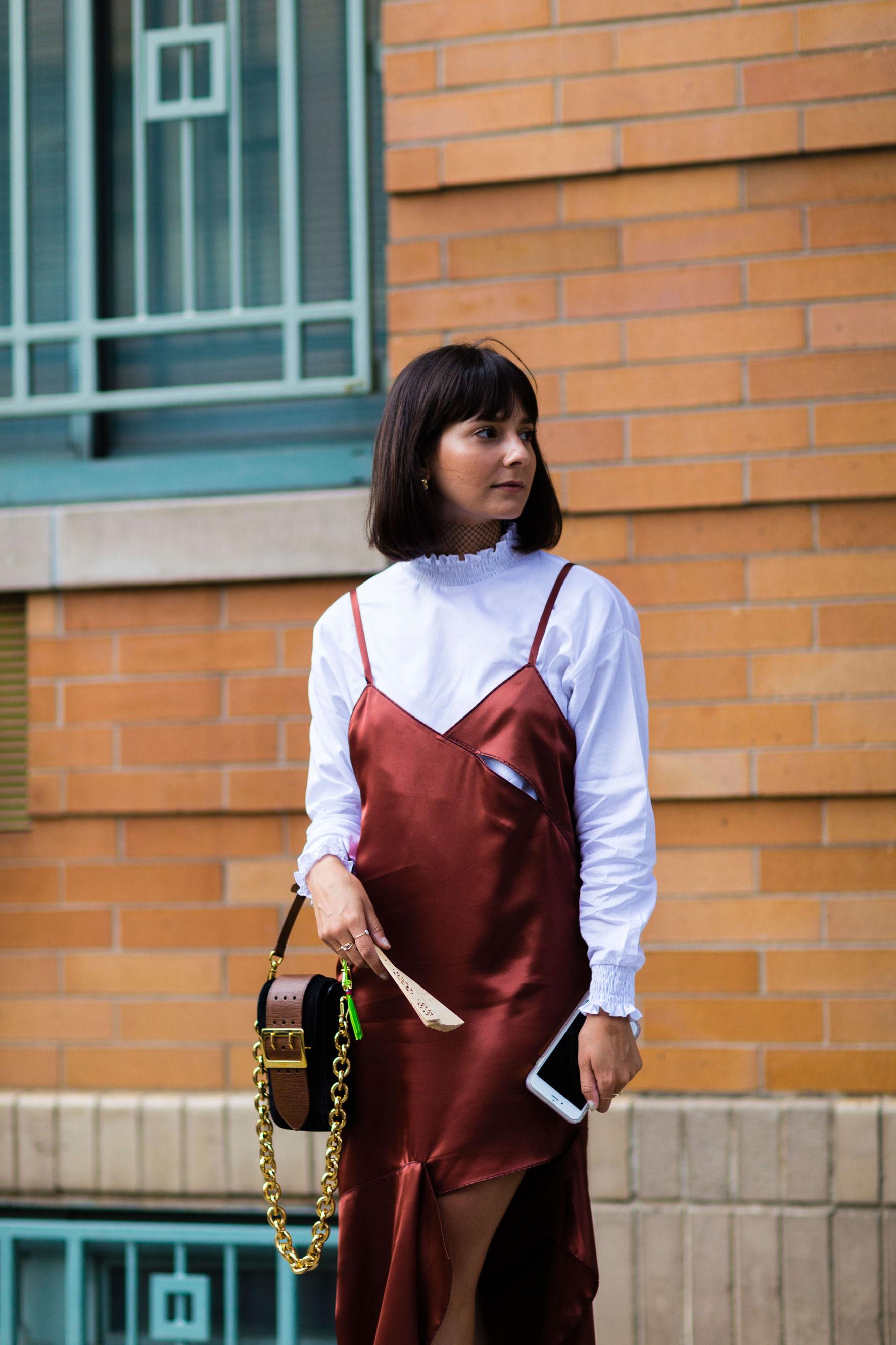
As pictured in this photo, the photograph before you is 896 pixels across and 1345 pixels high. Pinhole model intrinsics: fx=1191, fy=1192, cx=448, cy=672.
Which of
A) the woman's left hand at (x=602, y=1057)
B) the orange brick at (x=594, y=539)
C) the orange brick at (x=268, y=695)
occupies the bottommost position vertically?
the woman's left hand at (x=602, y=1057)

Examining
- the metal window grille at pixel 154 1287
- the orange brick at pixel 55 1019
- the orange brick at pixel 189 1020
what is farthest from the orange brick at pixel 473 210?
the metal window grille at pixel 154 1287

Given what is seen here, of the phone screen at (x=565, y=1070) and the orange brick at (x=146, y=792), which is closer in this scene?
the phone screen at (x=565, y=1070)

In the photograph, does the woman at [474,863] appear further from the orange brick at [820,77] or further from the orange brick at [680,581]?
the orange brick at [820,77]

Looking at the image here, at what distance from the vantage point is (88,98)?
3348mm

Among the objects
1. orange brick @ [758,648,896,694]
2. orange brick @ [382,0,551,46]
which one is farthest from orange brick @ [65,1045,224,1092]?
orange brick @ [382,0,551,46]

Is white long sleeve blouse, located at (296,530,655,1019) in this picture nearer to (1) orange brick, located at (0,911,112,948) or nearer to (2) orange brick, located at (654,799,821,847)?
(2) orange brick, located at (654,799,821,847)

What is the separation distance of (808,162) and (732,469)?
766mm

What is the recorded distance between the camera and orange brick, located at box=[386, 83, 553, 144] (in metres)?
2.97

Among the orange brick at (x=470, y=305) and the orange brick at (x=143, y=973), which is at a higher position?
the orange brick at (x=470, y=305)

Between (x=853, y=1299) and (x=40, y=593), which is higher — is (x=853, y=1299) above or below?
below

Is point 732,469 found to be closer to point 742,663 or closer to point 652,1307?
point 742,663

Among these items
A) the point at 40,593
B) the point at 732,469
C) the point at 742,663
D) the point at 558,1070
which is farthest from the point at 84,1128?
the point at 732,469

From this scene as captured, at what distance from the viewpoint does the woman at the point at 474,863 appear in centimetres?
180

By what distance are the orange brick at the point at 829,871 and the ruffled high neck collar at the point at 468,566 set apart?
1.28 metres
